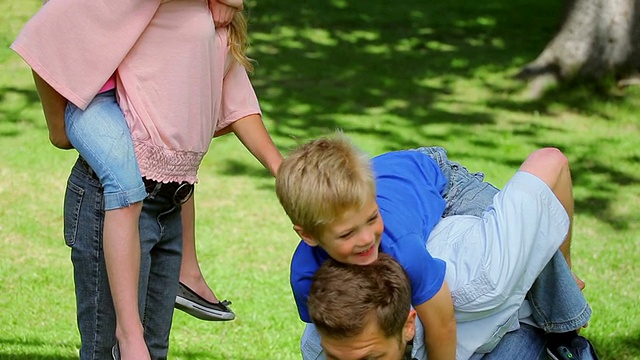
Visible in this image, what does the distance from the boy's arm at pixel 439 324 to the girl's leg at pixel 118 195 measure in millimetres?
849

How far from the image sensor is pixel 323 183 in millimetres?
Result: 2854

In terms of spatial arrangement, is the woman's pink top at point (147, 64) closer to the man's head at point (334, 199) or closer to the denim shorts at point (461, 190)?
the man's head at point (334, 199)

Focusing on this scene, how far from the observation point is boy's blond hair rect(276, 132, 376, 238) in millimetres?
2838

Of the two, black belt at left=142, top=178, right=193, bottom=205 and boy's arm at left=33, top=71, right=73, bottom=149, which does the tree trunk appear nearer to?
black belt at left=142, top=178, right=193, bottom=205

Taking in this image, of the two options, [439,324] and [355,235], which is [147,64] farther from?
[439,324]

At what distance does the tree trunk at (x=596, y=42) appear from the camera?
996cm

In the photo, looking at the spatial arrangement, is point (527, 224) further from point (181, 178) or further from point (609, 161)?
point (609, 161)

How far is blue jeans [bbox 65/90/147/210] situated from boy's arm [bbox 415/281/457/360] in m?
0.93

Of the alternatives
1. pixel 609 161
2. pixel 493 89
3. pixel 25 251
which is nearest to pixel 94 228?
pixel 25 251

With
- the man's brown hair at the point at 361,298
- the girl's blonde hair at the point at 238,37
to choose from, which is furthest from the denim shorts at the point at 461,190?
the girl's blonde hair at the point at 238,37

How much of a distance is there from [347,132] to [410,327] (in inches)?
247

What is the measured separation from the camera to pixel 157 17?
3.18 meters

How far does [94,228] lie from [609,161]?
626 centimetres

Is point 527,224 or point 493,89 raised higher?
point 527,224
